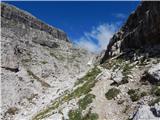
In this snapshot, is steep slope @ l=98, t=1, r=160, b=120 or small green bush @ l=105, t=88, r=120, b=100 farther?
small green bush @ l=105, t=88, r=120, b=100

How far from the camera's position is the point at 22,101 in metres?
56.3

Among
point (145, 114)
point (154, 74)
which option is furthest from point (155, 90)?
point (145, 114)

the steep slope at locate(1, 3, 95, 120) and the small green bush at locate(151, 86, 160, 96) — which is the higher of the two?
the steep slope at locate(1, 3, 95, 120)

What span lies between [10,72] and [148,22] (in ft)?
127

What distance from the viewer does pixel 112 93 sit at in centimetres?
3014

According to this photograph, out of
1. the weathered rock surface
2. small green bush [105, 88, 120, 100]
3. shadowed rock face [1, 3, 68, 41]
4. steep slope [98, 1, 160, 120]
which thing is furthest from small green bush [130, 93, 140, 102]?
shadowed rock face [1, 3, 68, 41]

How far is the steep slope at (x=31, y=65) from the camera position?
5369cm

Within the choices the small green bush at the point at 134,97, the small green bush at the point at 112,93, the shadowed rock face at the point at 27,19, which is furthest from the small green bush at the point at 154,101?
the shadowed rock face at the point at 27,19

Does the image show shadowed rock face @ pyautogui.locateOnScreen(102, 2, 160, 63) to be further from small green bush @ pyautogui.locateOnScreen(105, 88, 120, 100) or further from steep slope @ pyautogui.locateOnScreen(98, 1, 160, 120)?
small green bush @ pyautogui.locateOnScreen(105, 88, 120, 100)

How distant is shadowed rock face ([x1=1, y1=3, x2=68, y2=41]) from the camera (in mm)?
124062

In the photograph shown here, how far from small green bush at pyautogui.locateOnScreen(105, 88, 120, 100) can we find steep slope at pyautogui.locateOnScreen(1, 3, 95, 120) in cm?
1532

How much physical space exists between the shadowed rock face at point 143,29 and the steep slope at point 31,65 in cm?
1180

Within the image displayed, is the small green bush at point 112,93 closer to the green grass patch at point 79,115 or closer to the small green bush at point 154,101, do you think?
the green grass patch at point 79,115

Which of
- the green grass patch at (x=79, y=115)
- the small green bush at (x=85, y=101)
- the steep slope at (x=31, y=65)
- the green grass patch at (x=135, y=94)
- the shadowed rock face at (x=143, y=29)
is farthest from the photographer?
the steep slope at (x=31, y=65)
